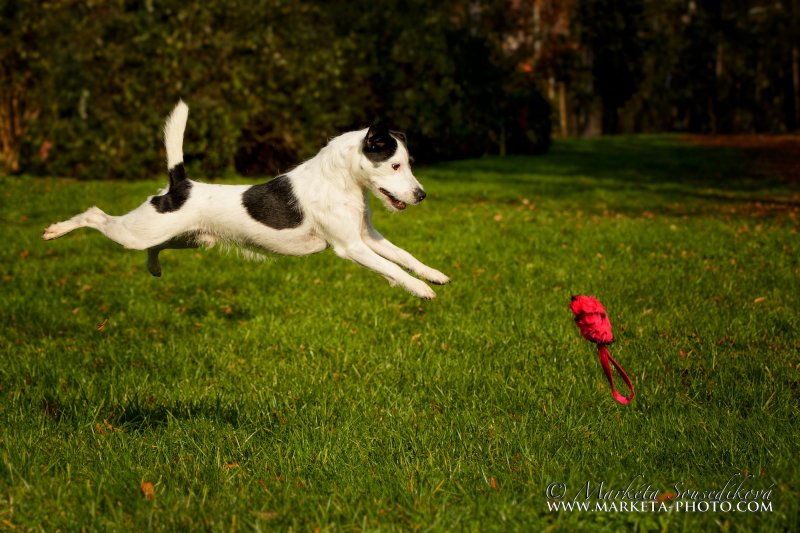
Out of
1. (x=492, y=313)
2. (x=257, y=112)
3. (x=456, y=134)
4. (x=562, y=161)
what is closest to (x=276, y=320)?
(x=492, y=313)

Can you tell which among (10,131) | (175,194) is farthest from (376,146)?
(10,131)

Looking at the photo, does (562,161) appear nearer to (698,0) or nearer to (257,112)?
(257,112)

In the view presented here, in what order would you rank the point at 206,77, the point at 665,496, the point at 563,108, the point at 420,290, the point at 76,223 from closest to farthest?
the point at 665,496 → the point at 420,290 → the point at 76,223 → the point at 206,77 → the point at 563,108

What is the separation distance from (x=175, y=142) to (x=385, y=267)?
1.85 m

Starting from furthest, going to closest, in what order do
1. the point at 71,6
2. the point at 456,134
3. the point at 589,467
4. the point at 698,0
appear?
the point at 698,0 → the point at 456,134 → the point at 71,6 → the point at 589,467

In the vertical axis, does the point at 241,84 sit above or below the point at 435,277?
above

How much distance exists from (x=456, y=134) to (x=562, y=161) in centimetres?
399

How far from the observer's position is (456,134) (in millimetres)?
22188

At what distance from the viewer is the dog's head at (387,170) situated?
4.57 m

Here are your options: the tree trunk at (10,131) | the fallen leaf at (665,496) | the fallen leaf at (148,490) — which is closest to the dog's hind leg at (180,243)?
the fallen leaf at (148,490)

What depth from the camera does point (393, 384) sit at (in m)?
5.08

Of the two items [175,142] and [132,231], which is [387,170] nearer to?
[175,142]

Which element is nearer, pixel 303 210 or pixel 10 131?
pixel 303 210

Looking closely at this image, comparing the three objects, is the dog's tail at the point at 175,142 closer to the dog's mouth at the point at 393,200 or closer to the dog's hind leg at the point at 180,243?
the dog's hind leg at the point at 180,243
